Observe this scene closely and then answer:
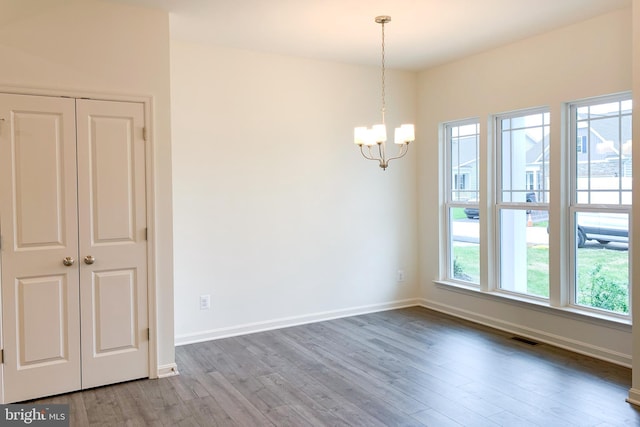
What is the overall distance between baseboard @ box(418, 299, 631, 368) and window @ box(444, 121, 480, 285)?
14.4 inches

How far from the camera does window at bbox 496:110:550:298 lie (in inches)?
180

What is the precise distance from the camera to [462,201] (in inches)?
214

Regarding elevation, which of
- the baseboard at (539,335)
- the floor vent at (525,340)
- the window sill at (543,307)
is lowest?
the floor vent at (525,340)

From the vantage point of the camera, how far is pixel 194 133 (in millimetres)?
4547

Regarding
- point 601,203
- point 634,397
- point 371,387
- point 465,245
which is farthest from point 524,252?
point 371,387

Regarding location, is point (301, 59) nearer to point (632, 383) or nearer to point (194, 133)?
point (194, 133)

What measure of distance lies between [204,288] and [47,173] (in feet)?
5.94

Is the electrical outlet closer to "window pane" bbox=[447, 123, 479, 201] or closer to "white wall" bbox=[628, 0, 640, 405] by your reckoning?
"window pane" bbox=[447, 123, 479, 201]

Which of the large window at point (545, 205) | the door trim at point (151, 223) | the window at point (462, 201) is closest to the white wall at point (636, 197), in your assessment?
the large window at point (545, 205)

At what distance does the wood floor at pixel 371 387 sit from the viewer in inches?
120

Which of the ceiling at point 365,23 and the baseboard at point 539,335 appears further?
the baseboard at point 539,335

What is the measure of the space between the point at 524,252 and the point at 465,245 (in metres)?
0.77

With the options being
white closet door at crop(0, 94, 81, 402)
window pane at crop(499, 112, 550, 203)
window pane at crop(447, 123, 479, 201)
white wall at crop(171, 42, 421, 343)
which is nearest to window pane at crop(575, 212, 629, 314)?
window pane at crop(499, 112, 550, 203)

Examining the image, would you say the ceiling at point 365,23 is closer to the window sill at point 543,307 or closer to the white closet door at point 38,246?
the white closet door at point 38,246
